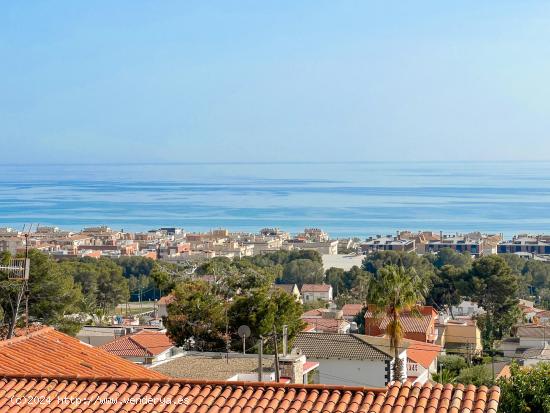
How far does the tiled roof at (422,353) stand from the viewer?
23.3 m

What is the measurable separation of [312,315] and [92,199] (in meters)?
141

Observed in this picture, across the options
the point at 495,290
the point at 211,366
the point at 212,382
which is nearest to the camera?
the point at 212,382

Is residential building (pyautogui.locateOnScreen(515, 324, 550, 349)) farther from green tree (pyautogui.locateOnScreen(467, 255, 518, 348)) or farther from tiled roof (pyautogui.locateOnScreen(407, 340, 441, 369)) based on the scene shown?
tiled roof (pyautogui.locateOnScreen(407, 340, 441, 369))

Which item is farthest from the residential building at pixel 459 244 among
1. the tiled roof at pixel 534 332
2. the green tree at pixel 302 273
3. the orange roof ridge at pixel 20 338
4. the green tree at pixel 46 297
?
the orange roof ridge at pixel 20 338

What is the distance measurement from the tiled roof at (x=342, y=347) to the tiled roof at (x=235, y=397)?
536 inches

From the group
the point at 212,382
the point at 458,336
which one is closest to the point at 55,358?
the point at 212,382

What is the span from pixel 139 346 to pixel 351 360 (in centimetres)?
573

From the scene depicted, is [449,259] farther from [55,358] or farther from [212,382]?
[212,382]

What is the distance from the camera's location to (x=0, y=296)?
22.6 metres

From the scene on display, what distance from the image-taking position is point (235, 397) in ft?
22.0

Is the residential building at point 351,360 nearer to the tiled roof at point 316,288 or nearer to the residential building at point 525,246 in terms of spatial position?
the tiled roof at point 316,288

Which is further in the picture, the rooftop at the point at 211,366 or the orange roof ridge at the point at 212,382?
the rooftop at the point at 211,366

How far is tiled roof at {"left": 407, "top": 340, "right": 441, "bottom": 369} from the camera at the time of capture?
76.4ft

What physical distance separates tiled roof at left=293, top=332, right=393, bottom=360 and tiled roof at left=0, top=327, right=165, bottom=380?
10702 mm
